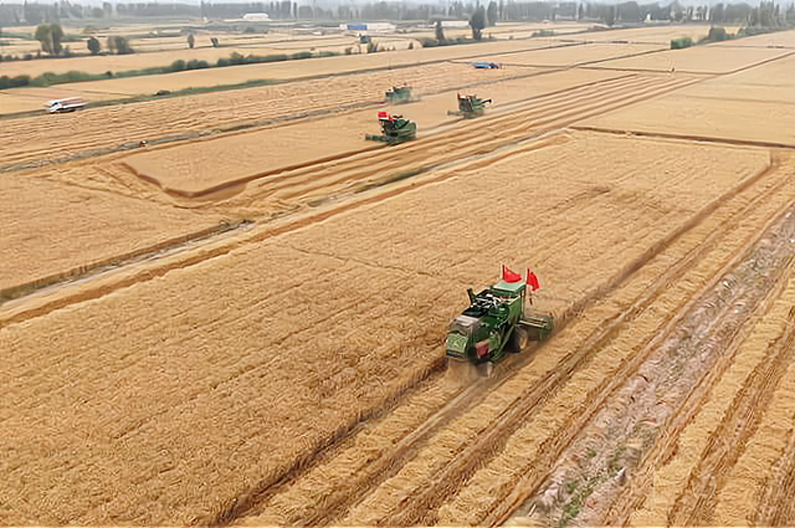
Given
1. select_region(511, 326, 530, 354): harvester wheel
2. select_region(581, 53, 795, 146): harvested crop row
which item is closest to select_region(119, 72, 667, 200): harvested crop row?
select_region(581, 53, 795, 146): harvested crop row

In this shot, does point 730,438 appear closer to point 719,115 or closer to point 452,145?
point 452,145

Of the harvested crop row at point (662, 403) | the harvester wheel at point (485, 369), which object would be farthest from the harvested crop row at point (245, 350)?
the harvested crop row at point (662, 403)

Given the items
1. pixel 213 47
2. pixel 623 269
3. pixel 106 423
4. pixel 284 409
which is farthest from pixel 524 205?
pixel 213 47

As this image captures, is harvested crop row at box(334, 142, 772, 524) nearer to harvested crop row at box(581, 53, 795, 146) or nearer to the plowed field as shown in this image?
the plowed field

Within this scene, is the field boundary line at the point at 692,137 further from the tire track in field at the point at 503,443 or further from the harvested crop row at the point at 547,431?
the tire track in field at the point at 503,443

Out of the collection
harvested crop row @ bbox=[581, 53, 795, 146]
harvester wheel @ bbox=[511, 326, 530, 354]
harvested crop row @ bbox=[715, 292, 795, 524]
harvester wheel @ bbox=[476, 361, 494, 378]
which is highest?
harvested crop row @ bbox=[581, 53, 795, 146]

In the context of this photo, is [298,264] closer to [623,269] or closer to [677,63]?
[623,269]

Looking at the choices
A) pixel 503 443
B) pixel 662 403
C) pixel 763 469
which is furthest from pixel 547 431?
pixel 763 469
